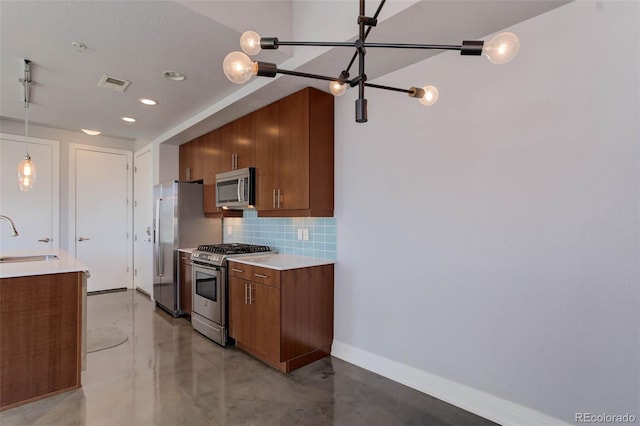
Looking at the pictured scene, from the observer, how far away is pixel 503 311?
2094 millimetres

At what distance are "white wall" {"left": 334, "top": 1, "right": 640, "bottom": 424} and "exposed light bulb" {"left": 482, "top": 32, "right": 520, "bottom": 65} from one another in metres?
0.95

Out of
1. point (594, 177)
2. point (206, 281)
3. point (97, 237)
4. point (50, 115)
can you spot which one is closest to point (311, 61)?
point (594, 177)

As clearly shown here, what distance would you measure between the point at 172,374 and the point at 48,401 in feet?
2.62

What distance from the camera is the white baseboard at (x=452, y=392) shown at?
1986mm

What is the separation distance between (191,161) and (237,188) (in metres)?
1.70

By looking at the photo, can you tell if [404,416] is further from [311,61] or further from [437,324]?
[311,61]

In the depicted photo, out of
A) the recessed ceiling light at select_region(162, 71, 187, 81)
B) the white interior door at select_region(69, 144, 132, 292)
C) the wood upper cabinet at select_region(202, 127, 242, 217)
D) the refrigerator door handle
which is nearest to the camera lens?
the recessed ceiling light at select_region(162, 71, 187, 81)

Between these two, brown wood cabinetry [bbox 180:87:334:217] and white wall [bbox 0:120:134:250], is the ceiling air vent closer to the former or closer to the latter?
brown wood cabinetry [bbox 180:87:334:217]

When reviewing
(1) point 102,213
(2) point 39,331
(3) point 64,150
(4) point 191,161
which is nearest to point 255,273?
(2) point 39,331

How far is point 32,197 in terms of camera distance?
4.87 metres

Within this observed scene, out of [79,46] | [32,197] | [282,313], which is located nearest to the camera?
[79,46]

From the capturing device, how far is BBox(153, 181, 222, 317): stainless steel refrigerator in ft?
14.2

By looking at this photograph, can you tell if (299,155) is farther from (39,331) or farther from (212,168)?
(39,331)

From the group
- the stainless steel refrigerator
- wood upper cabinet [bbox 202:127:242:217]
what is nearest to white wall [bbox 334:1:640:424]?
wood upper cabinet [bbox 202:127:242:217]
